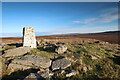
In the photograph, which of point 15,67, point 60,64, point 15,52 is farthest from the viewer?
point 15,52

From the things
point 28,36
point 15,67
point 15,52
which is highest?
point 28,36

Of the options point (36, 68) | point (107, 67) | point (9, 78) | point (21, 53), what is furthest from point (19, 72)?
point (107, 67)

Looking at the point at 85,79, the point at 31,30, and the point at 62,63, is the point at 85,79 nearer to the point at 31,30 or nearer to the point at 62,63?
the point at 62,63

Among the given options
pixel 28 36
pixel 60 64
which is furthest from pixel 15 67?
pixel 28 36

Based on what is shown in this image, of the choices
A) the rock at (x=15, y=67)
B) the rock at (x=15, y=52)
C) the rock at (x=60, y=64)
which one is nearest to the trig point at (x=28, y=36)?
the rock at (x=15, y=52)

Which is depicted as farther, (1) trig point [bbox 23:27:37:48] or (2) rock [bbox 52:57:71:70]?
(1) trig point [bbox 23:27:37:48]

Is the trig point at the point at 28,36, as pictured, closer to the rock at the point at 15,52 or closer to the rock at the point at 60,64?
the rock at the point at 15,52

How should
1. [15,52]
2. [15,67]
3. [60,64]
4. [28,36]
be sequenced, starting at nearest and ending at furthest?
[15,67] < [60,64] < [15,52] < [28,36]

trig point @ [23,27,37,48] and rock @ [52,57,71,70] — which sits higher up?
trig point @ [23,27,37,48]

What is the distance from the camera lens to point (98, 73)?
8.06 m

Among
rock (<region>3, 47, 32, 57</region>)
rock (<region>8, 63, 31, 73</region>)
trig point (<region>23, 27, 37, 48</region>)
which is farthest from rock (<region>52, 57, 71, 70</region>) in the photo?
trig point (<region>23, 27, 37, 48</region>)

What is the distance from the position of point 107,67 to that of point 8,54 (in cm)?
1331

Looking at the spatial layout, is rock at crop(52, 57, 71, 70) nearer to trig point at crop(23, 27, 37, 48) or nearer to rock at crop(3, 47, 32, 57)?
rock at crop(3, 47, 32, 57)

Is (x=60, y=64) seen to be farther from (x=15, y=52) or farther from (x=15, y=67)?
(x=15, y=52)
